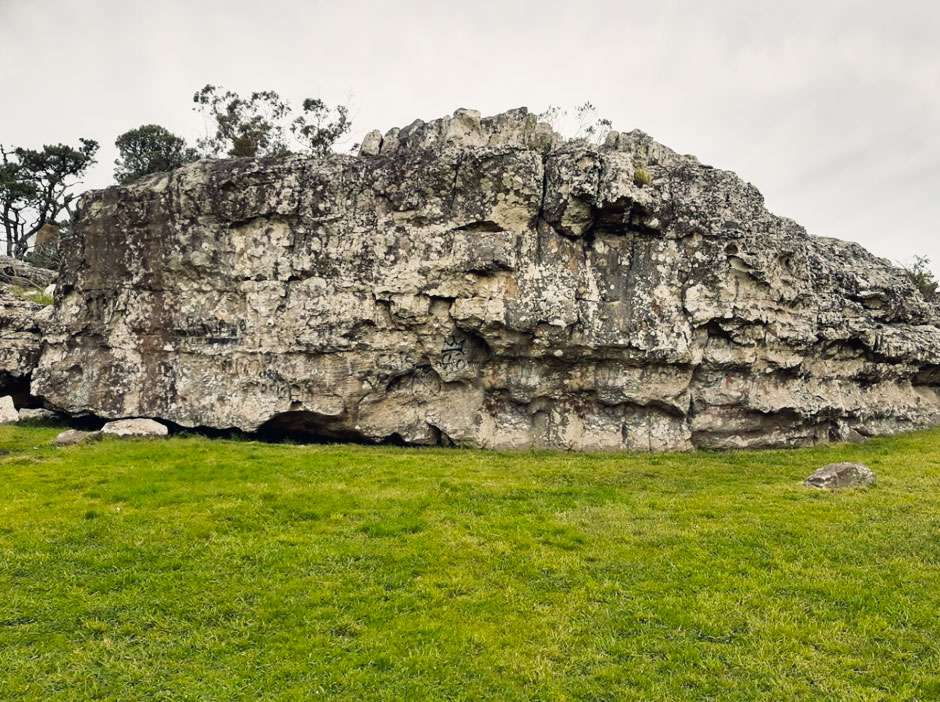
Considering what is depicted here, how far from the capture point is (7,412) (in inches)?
875

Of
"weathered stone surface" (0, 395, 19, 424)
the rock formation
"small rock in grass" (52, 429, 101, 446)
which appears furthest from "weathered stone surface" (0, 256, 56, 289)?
"small rock in grass" (52, 429, 101, 446)

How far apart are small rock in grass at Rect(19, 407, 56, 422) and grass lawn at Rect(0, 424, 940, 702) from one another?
6.47 meters

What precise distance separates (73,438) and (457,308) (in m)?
12.3

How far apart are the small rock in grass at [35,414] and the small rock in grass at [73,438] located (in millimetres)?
4544

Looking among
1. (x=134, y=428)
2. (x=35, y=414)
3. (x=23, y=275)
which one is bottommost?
(x=134, y=428)

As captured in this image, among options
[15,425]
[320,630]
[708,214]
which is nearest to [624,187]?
[708,214]

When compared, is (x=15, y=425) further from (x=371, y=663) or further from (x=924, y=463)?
(x=924, y=463)

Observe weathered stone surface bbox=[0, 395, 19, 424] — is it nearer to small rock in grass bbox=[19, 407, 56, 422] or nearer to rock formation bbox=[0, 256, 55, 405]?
small rock in grass bbox=[19, 407, 56, 422]

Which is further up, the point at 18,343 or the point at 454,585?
the point at 18,343

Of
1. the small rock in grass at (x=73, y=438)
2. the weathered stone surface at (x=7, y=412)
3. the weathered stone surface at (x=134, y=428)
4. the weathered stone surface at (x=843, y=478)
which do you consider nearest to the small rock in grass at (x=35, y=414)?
the weathered stone surface at (x=7, y=412)

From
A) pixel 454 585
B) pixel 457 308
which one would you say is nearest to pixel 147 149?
pixel 457 308

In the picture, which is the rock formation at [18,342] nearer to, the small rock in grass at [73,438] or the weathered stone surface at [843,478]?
the small rock in grass at [73,438]

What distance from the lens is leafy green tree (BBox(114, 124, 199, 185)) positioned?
56.8 meters

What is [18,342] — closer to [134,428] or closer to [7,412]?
[7,412]
